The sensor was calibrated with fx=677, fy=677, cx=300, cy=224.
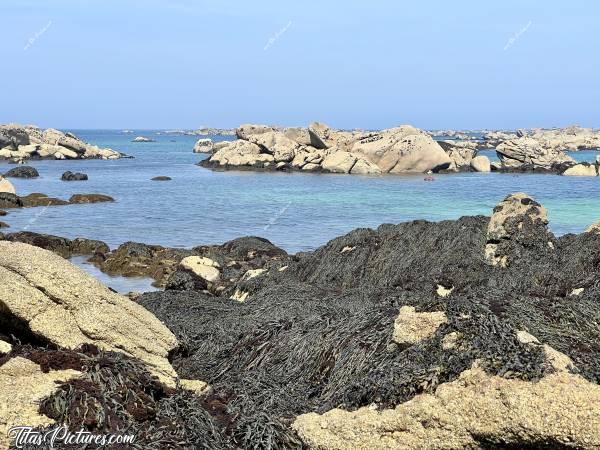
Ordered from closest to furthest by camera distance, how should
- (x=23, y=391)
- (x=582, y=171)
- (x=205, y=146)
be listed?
(x=23, y=391)
(x=582, y=171)
(x=205, y=146)

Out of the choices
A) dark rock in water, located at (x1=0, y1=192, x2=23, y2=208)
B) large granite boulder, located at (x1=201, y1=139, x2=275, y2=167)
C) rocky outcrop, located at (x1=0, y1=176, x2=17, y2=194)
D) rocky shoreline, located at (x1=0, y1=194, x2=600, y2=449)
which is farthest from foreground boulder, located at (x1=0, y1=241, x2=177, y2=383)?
large granite boulder, located at (x1=201, y1=139, x2=275, y2=167)

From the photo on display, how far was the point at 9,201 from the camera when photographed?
28938 millimetres

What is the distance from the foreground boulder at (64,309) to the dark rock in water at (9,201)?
982 inches

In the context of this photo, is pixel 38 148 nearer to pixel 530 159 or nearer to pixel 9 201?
pixel 9 201

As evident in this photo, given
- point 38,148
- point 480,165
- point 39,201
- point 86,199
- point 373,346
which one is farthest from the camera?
point 38,148

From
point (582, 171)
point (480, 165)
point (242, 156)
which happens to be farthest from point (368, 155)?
point (582, 171)

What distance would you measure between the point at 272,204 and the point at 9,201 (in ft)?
39.0

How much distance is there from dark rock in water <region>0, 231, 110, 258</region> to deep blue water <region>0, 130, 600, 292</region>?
1.61 meters

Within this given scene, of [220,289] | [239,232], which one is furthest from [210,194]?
[220,289]

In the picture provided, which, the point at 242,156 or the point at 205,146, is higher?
the point at 242,156

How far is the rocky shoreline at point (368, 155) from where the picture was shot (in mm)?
55344

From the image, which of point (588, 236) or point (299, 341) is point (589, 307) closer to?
point (299, 341)

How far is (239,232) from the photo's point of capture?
24.1 m

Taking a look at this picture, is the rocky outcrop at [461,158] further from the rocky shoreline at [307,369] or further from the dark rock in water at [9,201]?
the rocky shoreline at [307,369]
